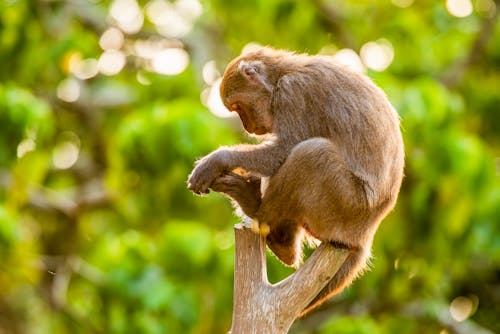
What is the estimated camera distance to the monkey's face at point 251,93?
249 inches

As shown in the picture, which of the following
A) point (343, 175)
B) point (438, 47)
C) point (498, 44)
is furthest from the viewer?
point (438, 47)

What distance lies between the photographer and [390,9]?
1390 cm

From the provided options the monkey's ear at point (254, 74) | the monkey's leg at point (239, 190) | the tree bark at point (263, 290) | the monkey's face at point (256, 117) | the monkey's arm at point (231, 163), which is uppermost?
the monkey's ear at point (254, 74)

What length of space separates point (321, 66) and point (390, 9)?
7987 millimetres

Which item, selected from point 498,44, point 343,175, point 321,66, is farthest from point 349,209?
point 498,44

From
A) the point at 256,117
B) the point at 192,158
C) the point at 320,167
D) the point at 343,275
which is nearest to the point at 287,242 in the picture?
the point at 343,275

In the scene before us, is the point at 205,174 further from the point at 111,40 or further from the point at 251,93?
the point at 111,40

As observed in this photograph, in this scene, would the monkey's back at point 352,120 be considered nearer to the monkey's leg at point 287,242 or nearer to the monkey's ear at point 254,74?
the monkey's ear at point 254,74

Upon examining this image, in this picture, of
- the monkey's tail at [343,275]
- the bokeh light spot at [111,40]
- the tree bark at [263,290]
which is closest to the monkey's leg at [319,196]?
the monkey's tail at [343,275]

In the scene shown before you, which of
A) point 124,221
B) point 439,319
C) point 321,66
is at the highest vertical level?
point 321,66

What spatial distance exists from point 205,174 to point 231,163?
0.16 metres

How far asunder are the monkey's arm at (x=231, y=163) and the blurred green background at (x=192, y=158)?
390cm

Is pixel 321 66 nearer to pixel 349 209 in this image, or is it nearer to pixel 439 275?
pixel 349 209

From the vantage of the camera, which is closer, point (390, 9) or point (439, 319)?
point (439, 319)
